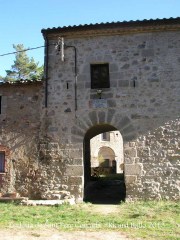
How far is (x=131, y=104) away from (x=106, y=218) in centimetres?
430

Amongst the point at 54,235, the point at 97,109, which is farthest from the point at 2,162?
the point at 54,235

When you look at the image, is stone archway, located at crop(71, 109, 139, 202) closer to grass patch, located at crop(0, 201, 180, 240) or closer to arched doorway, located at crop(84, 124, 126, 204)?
arched doorway, located at crop(84, 124, 126, 204)

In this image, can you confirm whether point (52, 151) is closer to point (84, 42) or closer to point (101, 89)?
point (101, 89)

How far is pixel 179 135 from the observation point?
9.88 metres

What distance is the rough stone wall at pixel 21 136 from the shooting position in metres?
10.5

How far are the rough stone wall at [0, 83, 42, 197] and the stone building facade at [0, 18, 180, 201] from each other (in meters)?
0.04

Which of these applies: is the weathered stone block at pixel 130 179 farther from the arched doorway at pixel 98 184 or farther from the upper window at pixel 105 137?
the upper window at pixel 105 137

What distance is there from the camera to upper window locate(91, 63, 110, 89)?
34.9 ft

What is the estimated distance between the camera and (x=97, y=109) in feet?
34.1

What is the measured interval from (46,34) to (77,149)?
4567 millimetres

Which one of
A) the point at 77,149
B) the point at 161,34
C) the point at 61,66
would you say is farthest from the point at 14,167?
the point at 161,34

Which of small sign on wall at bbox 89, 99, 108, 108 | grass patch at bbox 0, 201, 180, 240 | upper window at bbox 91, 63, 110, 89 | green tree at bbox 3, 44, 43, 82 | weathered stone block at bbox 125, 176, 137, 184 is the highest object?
green tree at bbox 3, 44, 43, 82

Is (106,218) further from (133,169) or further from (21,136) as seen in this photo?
(21,136)

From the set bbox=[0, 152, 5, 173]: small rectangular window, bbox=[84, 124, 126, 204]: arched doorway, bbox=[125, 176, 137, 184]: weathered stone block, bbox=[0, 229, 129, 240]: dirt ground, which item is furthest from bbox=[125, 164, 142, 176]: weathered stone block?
bbox=[0, 152, 5, 173]: small rectangular window
